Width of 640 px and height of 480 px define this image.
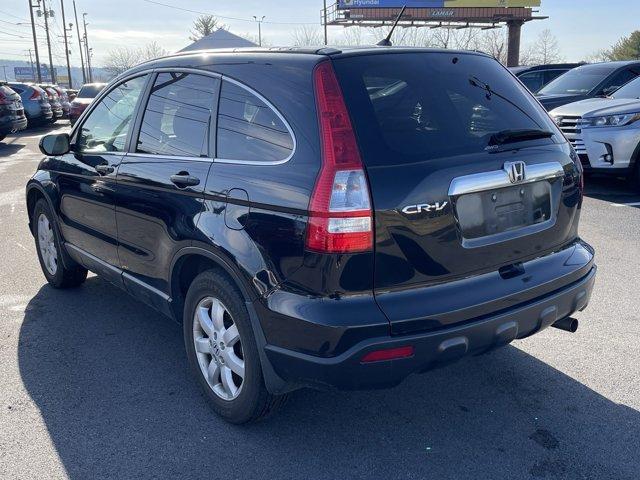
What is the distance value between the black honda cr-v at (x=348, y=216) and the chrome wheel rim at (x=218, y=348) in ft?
0.03

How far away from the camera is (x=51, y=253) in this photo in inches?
206

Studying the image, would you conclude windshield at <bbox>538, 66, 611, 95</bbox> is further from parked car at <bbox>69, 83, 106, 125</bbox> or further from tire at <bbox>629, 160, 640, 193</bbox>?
parked car at <bbox>69, 83, 106, 125</bbox>

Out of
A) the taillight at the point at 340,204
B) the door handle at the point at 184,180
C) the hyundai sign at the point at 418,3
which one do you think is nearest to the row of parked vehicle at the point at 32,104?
the door handle at the point at 184,180

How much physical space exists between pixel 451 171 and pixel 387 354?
0.83 meters

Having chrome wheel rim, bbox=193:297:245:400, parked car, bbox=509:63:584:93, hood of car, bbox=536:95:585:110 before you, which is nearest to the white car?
hood of car, bbox=536:95:585:110

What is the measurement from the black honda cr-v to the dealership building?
39432mm

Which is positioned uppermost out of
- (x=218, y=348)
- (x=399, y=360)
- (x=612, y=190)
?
(x=399, y=360)

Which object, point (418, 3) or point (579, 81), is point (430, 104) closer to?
point (579, 81)

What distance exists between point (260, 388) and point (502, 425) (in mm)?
1240

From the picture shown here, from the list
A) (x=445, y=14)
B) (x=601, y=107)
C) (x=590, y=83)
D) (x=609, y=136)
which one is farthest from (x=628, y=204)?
(x=445, y=14)

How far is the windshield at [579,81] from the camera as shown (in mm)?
11008

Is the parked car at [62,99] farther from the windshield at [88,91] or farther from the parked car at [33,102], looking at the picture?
the parked car at [33,102]

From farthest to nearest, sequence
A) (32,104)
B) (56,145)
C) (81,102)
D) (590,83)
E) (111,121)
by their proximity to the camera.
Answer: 1. (32,104)
2. (81,102)
3. (590,83)
4. (56,145)
5. (111,121)

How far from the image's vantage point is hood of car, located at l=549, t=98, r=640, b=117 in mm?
8508
